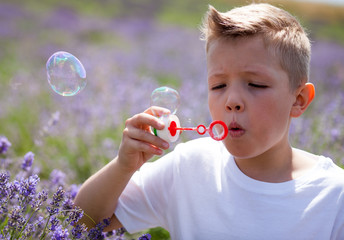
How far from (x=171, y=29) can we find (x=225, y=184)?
39.2 feet

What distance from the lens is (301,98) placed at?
70.7 inches

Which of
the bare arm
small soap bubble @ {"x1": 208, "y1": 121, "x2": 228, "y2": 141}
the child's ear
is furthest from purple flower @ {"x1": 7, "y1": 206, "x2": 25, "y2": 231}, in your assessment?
the child's ear

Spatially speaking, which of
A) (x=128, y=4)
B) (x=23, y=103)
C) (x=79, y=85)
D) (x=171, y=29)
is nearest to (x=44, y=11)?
(x=128, y=4)

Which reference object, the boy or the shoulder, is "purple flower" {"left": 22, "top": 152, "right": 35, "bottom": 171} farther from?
the shoulder

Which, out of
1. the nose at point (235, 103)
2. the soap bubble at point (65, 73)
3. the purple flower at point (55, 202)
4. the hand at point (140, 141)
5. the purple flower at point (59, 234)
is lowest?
the purple flower at point (59, 234)

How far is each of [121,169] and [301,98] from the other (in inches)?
32.3

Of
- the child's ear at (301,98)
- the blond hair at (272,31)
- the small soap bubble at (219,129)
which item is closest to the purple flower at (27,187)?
the small soap bubble at (219,129)

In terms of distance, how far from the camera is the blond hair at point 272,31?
1678 mm

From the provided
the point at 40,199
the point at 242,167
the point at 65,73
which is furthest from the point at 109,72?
the point at 40,199

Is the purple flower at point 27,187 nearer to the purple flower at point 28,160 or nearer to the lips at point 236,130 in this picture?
the purple flower at point 28,160

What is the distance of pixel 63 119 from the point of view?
4.22m

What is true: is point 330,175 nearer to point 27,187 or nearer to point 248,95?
point 248,95

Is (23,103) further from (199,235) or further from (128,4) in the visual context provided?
(128,4)

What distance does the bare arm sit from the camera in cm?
159
